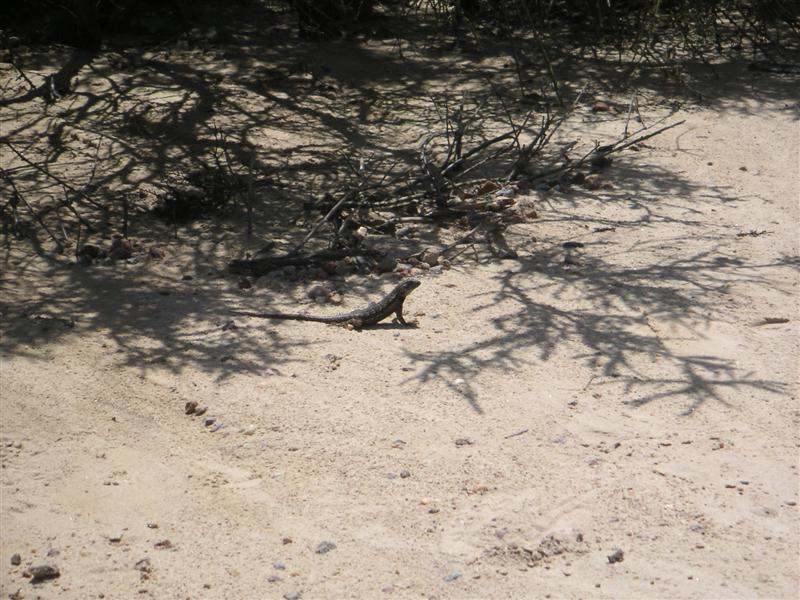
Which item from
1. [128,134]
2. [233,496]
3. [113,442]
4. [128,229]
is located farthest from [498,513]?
[128,134]

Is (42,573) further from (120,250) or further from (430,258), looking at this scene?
(430,258)

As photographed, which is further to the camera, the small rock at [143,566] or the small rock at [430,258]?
the small rock at [430,258]

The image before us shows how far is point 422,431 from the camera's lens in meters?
4.29

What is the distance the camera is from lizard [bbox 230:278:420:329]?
5191 mm

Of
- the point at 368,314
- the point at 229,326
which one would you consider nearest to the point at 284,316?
the point at 229,326

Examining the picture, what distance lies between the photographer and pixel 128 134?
25.1 ft

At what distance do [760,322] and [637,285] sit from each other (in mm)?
679

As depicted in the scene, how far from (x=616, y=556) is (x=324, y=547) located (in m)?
0.97

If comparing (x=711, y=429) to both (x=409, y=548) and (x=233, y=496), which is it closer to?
(x=409, y=548)

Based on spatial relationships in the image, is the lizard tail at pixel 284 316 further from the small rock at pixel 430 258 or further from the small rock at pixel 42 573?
the small rock at pixel 42 573

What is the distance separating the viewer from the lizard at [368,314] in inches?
204

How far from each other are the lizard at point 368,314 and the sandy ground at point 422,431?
9 centimetres

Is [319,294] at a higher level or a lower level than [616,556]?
lower

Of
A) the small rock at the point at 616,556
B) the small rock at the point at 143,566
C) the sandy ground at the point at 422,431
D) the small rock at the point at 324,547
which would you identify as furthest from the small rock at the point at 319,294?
A: the small rock at the point at 616,556
